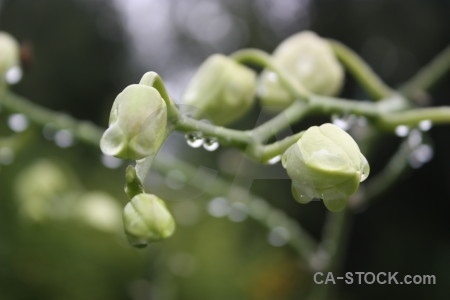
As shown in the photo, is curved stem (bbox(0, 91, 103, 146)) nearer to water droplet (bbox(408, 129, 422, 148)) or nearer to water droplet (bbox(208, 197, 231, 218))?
water droplet (bbox(208, 197, 231, 218))

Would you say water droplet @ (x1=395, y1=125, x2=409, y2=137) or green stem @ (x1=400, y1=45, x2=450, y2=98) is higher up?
green stem @ (x1=400, y1=45, x2=450, y2=98)

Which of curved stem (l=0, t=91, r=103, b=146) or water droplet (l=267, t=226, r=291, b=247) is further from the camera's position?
water droplet (l=267, t=226, r=291, b=247)

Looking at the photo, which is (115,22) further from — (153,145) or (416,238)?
(153,145)

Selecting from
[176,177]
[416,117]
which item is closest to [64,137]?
[176,177]

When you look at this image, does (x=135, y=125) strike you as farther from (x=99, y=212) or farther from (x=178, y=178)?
(x=99, y=212)

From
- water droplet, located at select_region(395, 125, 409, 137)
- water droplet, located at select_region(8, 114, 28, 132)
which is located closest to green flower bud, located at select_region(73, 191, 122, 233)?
water droplet, located at select_region(8, 114, 28, 132)

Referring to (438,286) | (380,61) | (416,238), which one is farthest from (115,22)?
(438,286)

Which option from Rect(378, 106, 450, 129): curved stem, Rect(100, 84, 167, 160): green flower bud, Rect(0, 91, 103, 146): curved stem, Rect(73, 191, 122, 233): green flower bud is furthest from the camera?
Rect(73, 191, 122, 233): green flower bud
